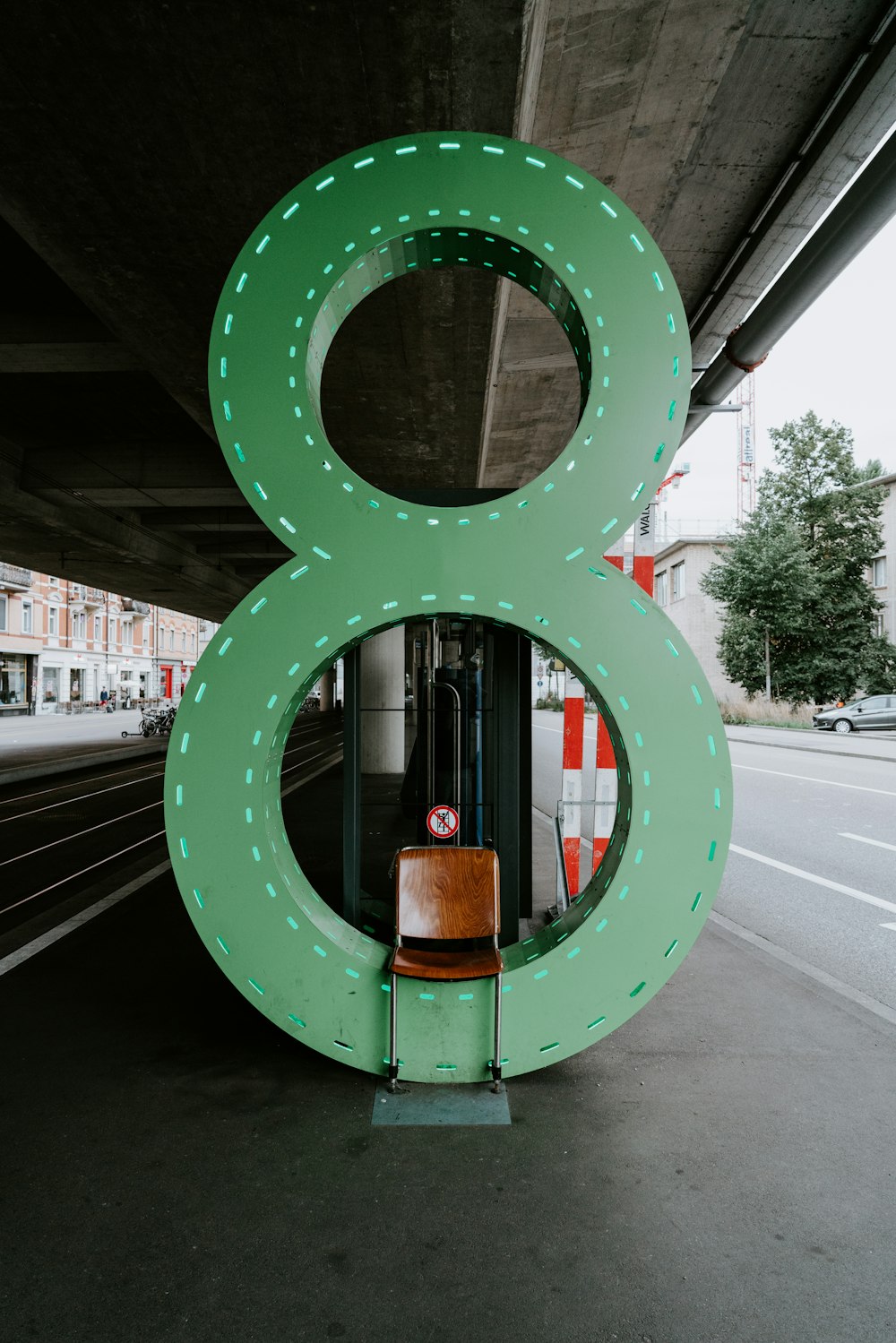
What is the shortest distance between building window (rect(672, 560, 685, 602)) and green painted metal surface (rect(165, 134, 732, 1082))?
45.3 metres

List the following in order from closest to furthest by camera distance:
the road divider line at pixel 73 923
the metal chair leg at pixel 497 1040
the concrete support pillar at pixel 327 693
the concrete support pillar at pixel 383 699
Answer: the metal chair leg at pixel 497 1040 → the road divider line at pixel 73 923 → the concrete support pillar at pixel 383 699 → the concrete support pillar at pixel 327 693

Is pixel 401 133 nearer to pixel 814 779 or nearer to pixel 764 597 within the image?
pixel 814 779

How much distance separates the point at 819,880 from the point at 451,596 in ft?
19.9

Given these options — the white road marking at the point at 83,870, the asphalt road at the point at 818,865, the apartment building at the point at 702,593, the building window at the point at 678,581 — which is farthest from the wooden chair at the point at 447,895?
the building window at the point at 678,581

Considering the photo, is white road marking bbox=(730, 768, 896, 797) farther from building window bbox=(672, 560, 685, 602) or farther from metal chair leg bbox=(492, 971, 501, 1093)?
building window bbox=(672, 560, 685, 602)

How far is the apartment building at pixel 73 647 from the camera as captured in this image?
147ft

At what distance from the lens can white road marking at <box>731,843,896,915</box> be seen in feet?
23.9

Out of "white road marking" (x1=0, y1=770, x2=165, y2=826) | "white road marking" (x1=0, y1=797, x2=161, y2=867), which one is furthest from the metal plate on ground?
"white road marking" (x1=0, y1=770, x2=165, y2=826)

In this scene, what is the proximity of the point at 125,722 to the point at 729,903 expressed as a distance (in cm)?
3640

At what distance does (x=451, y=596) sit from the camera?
3830 millimetres

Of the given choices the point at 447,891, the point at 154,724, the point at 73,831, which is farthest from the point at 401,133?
the point at 154,724

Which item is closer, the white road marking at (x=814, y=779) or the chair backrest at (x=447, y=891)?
the chair backrest at (x=447, y=891)

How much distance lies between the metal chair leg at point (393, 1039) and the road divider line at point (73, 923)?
3.07 m

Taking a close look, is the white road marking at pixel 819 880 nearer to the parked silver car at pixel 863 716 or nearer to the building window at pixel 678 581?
the parked silver car at pixel 863 716
